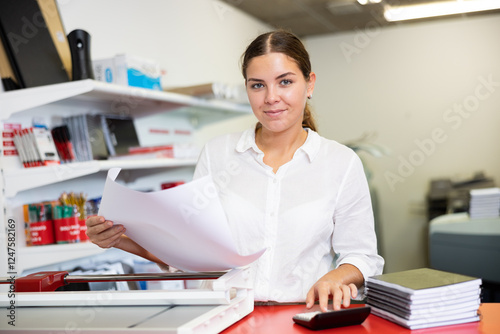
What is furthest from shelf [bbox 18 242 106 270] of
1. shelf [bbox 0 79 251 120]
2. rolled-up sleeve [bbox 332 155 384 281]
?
rolled-up sleeve [bbox 332 155 384 281]

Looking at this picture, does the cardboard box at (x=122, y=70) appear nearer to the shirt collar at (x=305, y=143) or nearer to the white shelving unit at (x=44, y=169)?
the white shelving unit at (x=44, y=169)

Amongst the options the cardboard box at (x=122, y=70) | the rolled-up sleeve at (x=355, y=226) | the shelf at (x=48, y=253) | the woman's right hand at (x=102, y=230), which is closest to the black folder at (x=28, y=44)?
the cardboard box at (x=122, y=70)

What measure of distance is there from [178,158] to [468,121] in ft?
12.1

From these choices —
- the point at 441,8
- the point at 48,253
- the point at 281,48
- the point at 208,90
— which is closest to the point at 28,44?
the point at 48,253

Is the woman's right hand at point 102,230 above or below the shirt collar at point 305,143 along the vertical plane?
below

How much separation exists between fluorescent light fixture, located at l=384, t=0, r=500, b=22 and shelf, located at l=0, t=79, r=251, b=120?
83.7 inches

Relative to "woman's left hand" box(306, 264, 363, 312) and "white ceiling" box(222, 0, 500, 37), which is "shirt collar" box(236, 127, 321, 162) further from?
"white ceiling" box(222, 0, 500, 37)

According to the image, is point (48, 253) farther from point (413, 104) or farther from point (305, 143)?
point (413, 104)

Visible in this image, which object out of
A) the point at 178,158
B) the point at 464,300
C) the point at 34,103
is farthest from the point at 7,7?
the point at 464,300

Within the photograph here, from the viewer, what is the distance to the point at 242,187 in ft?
4.87

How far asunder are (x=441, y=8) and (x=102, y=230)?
4.31 meters

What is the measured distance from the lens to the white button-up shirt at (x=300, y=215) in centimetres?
138

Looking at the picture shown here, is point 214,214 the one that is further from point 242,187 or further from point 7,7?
point 7,7

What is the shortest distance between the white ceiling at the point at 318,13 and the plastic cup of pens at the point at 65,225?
105 inches
